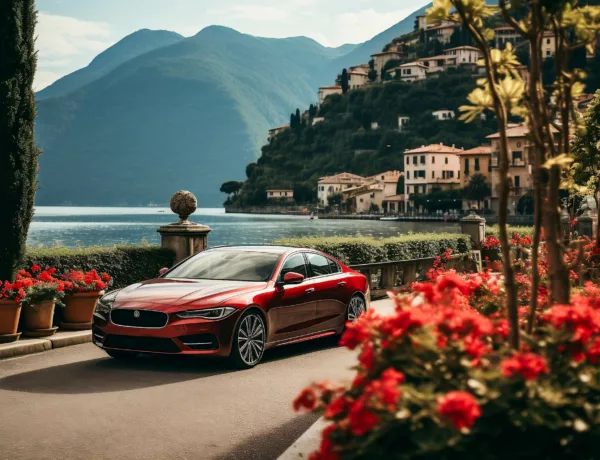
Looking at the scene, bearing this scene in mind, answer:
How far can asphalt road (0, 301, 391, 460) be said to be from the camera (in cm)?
668

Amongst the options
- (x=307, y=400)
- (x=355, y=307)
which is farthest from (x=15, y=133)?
(x=307, y=400)

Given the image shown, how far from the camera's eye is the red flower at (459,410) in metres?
3.29

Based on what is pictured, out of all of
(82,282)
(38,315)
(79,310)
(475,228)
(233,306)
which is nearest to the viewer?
(233,306)

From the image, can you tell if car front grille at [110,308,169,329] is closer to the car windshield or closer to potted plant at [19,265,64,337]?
the car windshield

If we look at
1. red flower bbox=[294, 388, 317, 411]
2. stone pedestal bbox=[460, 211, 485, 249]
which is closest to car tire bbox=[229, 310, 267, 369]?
red flower bbox=[294, 388, 317, 411]

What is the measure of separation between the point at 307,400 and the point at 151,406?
473cm

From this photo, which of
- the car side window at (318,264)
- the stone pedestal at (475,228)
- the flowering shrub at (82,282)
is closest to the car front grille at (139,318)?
the car side window at (318,264)

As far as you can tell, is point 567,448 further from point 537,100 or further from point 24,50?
point 24,50

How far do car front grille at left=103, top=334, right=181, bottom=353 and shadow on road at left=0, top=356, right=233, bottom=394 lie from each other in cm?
26

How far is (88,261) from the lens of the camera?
14688mm

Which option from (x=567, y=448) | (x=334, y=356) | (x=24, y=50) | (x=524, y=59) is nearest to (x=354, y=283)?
(x=334, y=356)

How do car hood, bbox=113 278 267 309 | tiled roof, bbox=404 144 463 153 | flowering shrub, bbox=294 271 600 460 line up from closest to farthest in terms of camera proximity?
flowering shrub, bbox=294 271 600 460, car hood, bbox=113 278 267 309, tiled roof, bbox=404 144 463 153

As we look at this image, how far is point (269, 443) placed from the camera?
6.84 metres

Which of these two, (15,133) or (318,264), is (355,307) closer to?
(318,264)
